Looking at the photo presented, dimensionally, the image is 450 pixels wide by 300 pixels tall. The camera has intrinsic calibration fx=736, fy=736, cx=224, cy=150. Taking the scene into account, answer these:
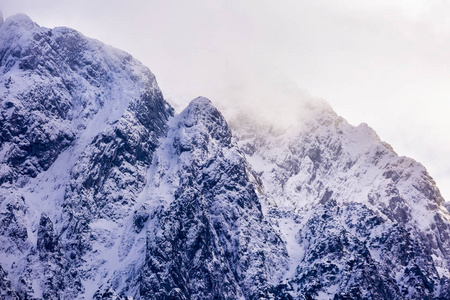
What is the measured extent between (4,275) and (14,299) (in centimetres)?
729

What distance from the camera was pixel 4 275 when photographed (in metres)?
199

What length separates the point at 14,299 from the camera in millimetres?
196500
